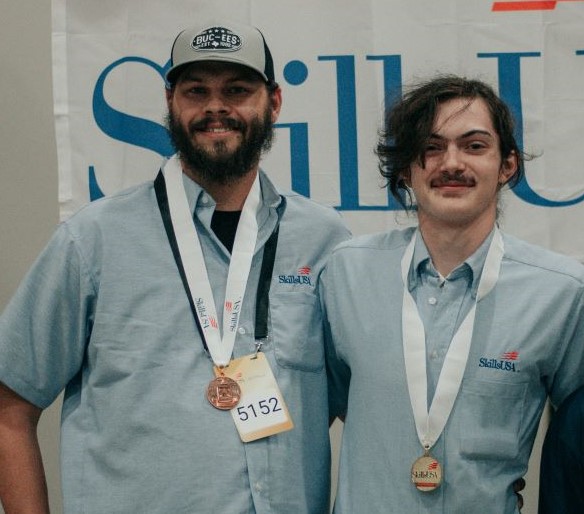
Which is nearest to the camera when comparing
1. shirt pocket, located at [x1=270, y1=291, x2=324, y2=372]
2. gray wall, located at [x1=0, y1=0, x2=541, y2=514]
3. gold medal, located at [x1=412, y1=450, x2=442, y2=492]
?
gold medal, located at [x1=412, y1=450, x2=442, y2=492]

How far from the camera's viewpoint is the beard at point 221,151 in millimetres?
2203

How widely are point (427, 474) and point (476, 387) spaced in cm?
21

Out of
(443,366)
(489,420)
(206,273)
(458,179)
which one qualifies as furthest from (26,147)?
(489,420)

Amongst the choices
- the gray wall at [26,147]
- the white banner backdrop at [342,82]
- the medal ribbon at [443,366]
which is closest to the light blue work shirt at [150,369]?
the medal ribbon at [443,366]

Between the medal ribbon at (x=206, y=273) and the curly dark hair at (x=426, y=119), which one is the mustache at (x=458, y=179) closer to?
the curly dark hair at (x=426, y=119)

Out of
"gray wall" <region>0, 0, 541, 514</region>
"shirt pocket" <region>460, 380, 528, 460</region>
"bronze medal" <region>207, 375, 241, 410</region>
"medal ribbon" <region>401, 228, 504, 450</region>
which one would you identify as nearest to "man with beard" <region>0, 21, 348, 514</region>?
"bronze medal" <region>207, 375, 241, 410</region>

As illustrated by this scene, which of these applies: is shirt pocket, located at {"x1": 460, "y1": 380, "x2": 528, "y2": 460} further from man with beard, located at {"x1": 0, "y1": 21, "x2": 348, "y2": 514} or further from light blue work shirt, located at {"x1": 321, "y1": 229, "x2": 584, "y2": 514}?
man with beard, located at {"x1": 0, "y1": 21, "x2": 348, "y2": 514}

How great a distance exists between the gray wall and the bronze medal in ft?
4.98

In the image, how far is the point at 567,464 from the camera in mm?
1905

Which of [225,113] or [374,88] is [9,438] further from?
[374,88]

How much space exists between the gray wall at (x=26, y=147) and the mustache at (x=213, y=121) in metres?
1.44

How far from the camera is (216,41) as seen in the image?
2217 mm

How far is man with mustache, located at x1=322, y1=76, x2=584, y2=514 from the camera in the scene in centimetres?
197

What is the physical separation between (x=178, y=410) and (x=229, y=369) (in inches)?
5.6
